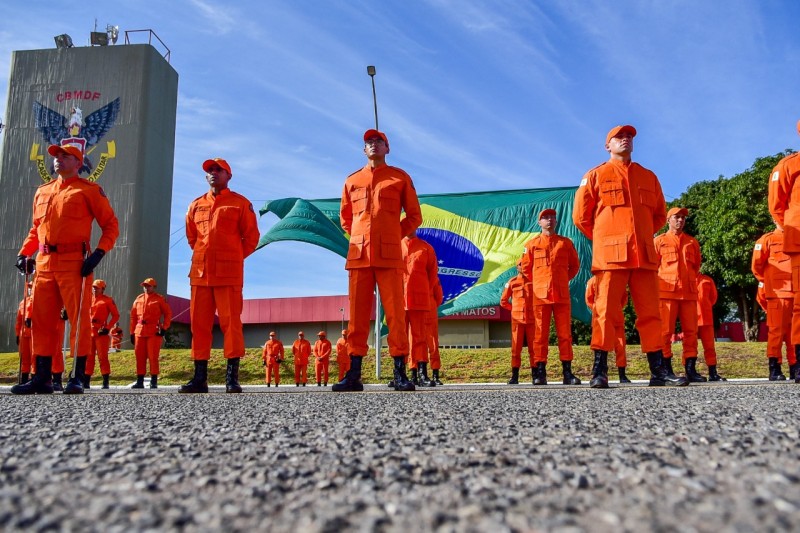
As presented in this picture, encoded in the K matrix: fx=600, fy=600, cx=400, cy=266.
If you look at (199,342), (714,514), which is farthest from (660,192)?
(714,514)

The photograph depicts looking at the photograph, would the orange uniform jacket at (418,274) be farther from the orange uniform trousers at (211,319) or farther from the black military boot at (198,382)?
the black military boot at (198,382)

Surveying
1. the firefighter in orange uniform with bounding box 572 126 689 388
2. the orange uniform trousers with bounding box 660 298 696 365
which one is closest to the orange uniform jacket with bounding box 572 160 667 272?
the firefighter in orange uniform with bounding box 572 126 689 388

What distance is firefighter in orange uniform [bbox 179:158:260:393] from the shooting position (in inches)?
201

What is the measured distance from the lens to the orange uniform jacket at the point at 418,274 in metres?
7.54

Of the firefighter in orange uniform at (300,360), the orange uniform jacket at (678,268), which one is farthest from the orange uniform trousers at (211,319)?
the firefighter in orange uniform at (300,360)

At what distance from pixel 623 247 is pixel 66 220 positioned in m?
4.44

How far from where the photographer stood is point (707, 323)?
820 centimetres

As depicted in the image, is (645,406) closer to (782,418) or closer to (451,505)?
(782,418)

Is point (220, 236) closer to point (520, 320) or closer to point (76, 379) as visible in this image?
point (76, 379)

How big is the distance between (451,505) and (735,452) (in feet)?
2.50

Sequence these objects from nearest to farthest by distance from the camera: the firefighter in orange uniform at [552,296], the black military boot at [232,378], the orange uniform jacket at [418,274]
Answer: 1. the black military boot at [232,378]
2. the firefighter in orange uniform at [552,296]
3. the orange uniform jacket at [418,274]

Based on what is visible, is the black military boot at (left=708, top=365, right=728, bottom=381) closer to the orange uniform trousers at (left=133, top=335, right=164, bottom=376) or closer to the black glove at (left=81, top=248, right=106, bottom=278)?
the black glove at (left=81, top=248, right=106, bottom=278)

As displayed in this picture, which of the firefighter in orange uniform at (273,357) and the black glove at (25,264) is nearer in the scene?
the black glove at (25,264)

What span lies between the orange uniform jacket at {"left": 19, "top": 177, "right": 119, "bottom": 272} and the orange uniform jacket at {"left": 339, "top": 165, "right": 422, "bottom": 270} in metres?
2.02
